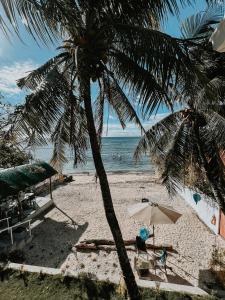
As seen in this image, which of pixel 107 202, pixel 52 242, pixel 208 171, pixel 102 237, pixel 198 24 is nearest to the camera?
pixel 107 202

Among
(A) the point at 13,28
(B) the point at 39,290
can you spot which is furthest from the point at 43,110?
(B) the point at 39,290

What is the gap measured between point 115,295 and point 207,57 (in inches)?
304

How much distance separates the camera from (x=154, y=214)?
384 inches

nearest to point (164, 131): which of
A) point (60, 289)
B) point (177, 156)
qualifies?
point (177, 156)

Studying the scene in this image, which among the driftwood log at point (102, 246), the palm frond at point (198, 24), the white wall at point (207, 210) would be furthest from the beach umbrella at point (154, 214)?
the palm frond at point (198, 24)

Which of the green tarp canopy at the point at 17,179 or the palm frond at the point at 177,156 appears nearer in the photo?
the palm frond at the point at 177,156

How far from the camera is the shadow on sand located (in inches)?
409

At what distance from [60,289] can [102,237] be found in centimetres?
600

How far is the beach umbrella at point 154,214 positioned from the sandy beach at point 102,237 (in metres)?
1.83

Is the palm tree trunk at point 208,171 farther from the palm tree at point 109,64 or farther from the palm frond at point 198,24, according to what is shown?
the palm tree at point 109,64

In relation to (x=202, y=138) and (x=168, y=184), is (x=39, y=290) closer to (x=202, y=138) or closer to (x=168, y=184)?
(x=168, y=184)

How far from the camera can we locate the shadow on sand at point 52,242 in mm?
10398

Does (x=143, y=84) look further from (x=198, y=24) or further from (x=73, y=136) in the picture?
(x=198, y=24)

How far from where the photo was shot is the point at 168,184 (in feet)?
33.3
